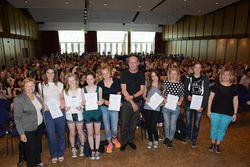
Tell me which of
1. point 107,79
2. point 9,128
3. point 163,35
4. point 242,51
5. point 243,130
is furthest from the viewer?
point 163,35

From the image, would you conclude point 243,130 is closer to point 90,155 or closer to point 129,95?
point 129,95

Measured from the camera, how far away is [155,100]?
158 inches

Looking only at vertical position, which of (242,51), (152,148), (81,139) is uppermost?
(242,51)

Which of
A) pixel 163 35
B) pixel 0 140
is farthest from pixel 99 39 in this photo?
pixel 0 140

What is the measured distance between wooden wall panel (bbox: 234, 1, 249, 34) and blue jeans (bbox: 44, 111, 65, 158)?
1420 cm

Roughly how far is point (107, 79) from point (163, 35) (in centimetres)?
2613

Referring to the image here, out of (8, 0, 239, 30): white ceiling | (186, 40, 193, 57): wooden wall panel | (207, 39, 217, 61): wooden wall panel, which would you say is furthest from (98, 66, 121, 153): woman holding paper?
(186, 40, 193, 57): wooden wall panel

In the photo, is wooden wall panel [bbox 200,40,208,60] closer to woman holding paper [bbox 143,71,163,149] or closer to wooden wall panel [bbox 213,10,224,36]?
wooden wall panel [bbox 213,10,224,36]

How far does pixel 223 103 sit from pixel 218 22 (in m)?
14.9

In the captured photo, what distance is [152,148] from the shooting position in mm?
4414

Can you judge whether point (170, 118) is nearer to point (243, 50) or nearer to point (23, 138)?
point (23, 138)

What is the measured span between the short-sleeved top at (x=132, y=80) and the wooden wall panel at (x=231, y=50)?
13.6 meters

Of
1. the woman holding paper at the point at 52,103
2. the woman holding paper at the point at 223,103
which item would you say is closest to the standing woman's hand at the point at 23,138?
the woman holding paper at the point at 52,103

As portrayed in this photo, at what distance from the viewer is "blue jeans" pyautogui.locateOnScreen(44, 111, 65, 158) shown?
3482 millimetres
